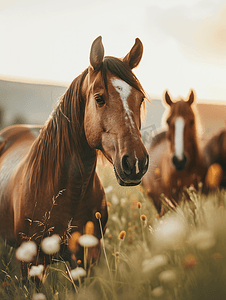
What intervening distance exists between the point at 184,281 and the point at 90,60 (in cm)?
122

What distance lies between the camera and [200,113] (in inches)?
112

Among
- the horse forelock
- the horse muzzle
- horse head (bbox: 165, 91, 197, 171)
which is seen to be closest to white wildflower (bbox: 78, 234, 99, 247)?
the horse muzzle

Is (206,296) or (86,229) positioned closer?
(206,296)

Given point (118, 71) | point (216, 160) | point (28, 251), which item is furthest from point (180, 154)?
point (28, 251)

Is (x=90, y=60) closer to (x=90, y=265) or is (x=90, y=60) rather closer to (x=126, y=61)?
(x=126, y=61)

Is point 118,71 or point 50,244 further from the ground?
point 118,71

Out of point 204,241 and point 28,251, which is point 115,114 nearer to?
point 204,241

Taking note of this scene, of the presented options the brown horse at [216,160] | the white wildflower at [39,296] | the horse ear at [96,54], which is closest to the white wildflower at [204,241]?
the white wildflower at [39,296]

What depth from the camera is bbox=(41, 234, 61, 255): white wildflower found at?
135 cm

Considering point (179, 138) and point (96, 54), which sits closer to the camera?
point (96, 54)

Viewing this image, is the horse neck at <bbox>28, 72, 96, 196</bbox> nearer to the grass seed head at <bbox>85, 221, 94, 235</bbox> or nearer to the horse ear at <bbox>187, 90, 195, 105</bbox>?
the grass seed head at <bbox>85, 221, 94, 235</bbox>

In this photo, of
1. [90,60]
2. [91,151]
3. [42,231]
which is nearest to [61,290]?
[42,231]

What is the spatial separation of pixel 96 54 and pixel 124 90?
253 mm

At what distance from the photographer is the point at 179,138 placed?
2.47 m
